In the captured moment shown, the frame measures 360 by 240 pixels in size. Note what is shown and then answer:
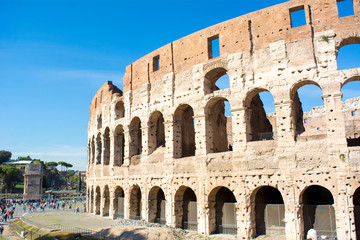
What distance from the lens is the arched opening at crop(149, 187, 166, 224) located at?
56.5ft

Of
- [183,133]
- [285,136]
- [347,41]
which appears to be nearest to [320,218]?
[285,136]

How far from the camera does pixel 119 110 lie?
22078mm

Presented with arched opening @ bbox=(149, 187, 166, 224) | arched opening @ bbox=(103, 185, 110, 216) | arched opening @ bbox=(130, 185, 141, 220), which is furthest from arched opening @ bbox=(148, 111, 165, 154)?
arched opening @ bbox=(103, 185, 110, 216)

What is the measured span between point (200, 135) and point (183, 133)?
2577 mm

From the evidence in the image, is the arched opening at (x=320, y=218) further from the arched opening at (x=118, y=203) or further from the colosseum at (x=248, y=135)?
the arched opening at (x=118, y=203)

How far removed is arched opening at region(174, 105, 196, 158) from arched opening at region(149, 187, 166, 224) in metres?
2.80

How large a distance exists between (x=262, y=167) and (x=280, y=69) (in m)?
4.27

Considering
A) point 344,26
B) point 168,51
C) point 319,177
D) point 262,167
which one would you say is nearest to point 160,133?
point 168,51

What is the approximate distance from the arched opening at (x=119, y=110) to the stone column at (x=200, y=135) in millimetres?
8489

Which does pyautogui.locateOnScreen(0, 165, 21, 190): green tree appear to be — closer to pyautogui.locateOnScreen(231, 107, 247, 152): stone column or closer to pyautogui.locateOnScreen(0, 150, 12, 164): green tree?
pyautogui.locateOnScreen(0, 150, 12, 164): green tree

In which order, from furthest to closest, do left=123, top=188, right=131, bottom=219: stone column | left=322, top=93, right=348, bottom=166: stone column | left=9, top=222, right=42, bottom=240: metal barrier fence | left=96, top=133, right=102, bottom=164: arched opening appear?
left=96, top=133, right=102, bottom=164: arched opening < left=123, top=188, right=131, bottom=219: stone column < left=9, top=222, right=42, bottom=240: metal barrier fence < left=322, top=93, right=348, bottom=166: stone column

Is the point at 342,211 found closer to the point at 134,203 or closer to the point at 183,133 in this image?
the point at 183,133

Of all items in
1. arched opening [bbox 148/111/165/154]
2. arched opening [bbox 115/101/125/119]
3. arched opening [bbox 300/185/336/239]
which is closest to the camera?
arched opening [bbox 300/185/336/239]

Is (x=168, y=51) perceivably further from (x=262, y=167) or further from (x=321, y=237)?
(x=321, y=237)
